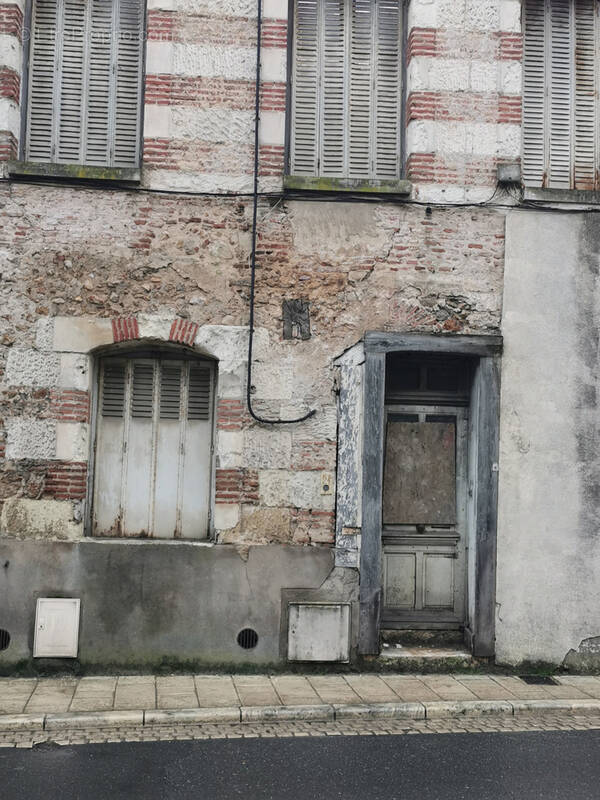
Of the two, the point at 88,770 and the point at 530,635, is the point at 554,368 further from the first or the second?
the point at 88,770

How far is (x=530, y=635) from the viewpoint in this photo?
7617 mm

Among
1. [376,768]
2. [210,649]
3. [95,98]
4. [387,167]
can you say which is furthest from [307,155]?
[376,768]

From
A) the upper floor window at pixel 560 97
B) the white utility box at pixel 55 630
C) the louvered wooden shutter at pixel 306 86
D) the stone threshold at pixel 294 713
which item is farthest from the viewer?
the upper floor window at pixel 560 97

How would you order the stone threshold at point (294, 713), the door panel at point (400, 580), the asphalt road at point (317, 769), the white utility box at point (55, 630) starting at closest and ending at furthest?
the asphalt road at point (317, 769) → the stone threshold at point (294, 713) → the white utility box at point (55, 630) → the door panel at point (400, 580)

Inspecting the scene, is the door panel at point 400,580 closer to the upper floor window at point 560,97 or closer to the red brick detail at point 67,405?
the red brick detail at point 67,405

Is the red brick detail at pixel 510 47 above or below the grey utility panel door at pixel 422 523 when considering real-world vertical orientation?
above

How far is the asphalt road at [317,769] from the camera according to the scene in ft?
15.8

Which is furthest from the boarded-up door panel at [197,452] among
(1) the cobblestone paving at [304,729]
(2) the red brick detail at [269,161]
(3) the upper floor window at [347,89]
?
(3) the upper floor window at [347,89]

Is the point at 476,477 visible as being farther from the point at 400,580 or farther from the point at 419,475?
the point at 400,580

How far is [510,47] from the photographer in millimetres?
7961

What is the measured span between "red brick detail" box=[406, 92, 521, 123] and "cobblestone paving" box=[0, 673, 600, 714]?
5.18 m

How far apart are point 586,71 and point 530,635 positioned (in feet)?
18.4

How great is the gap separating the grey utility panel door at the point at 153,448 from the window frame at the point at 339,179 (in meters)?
1.94

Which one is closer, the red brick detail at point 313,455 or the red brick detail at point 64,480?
the red brick detail at point 64,480
